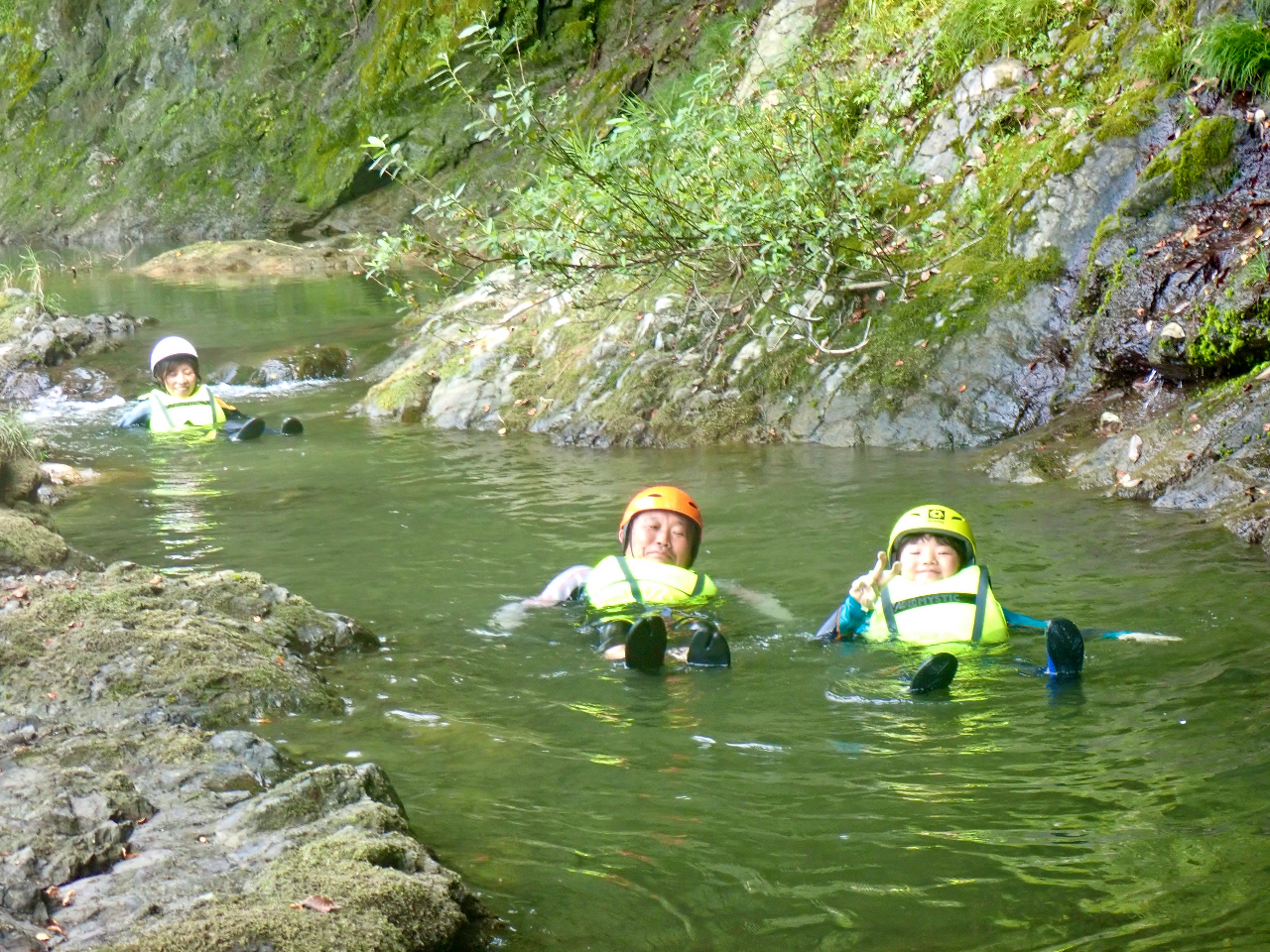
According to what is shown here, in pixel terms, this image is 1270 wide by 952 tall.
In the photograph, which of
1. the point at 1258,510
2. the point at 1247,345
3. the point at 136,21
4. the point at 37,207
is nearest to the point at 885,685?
the point at 1258,510

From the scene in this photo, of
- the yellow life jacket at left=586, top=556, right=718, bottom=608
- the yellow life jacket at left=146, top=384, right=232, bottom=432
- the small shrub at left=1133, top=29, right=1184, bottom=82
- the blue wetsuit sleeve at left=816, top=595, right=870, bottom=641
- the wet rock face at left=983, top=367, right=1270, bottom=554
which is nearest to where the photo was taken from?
the blue wetsuit sleeve at left=816, top=595, right=870, bottom=641

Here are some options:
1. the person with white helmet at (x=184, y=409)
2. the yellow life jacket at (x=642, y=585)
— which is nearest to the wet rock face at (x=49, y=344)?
the person with white helmet at (x=184, y=409)

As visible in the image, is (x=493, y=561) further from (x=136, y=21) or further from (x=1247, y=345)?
(x=136, y=21)

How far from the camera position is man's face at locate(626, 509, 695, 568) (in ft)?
24.4

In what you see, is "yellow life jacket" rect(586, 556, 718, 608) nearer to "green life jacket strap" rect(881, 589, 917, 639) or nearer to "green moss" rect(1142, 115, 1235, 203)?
"green life jacket strap" rect(881, 589, 917, 639)

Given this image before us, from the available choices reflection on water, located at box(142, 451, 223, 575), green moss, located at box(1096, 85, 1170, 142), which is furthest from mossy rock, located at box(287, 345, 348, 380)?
green moss, located at box(1096, 85, 1170, 142)

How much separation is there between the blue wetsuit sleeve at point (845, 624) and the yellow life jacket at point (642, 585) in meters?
0.86

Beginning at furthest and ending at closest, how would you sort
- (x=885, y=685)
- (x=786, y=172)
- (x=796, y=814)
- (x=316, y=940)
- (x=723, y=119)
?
(x=723, y=119) → (x=786, y=172) → (x=885, y=685) → (x=796, y=814) → (x=316, y=940)

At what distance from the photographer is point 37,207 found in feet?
130

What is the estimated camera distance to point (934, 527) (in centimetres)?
669

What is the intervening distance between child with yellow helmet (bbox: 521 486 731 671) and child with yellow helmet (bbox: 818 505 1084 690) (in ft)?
2.61

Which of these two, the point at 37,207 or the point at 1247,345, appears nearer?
the point at 1247,345

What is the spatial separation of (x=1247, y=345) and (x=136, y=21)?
1606 inches

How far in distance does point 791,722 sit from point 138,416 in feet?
35.6
